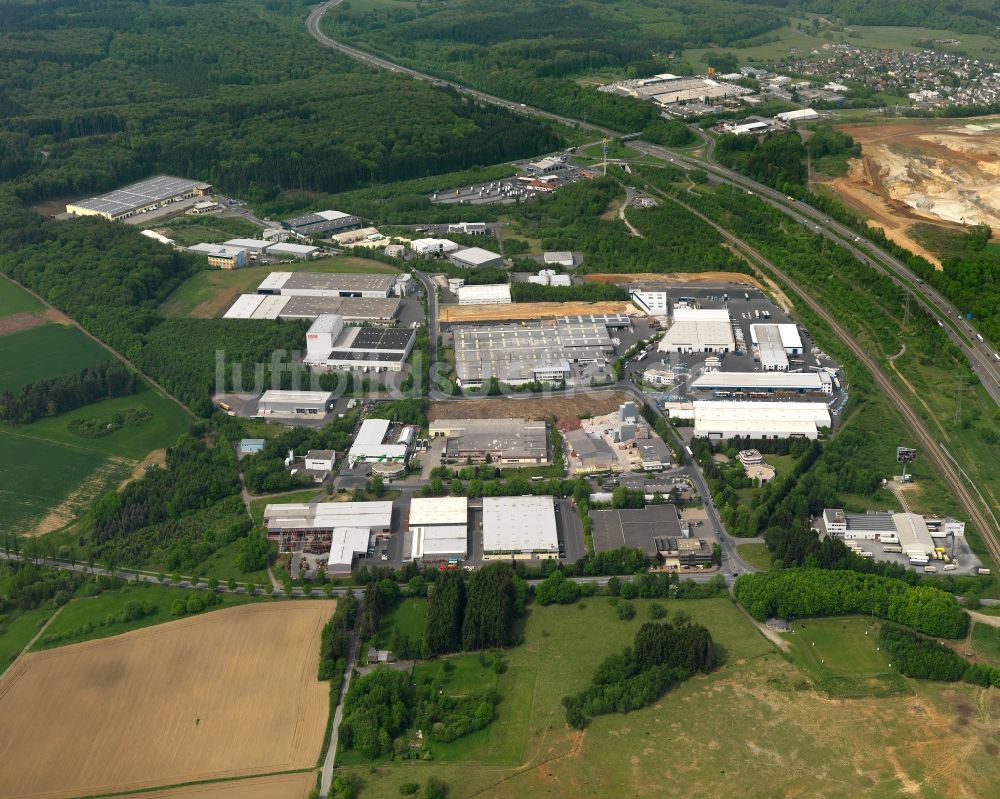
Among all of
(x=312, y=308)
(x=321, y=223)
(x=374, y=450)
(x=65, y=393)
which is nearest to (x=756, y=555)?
(x=374, y=450)

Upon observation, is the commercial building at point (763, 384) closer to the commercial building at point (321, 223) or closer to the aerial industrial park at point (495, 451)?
the aerial industrial park at point (495, 451)

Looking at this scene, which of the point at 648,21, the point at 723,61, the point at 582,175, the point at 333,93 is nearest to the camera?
the point at 582,175

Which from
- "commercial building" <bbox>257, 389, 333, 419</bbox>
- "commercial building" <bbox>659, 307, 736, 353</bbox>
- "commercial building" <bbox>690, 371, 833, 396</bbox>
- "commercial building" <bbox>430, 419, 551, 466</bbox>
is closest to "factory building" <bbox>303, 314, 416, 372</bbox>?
"commercial building" <bbox>257, 389, 333, 419</bbox>

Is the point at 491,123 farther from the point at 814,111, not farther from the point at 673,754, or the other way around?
the point at 673,754

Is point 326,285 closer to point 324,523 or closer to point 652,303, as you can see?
point 652,303

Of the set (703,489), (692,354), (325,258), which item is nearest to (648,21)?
(325,258)
